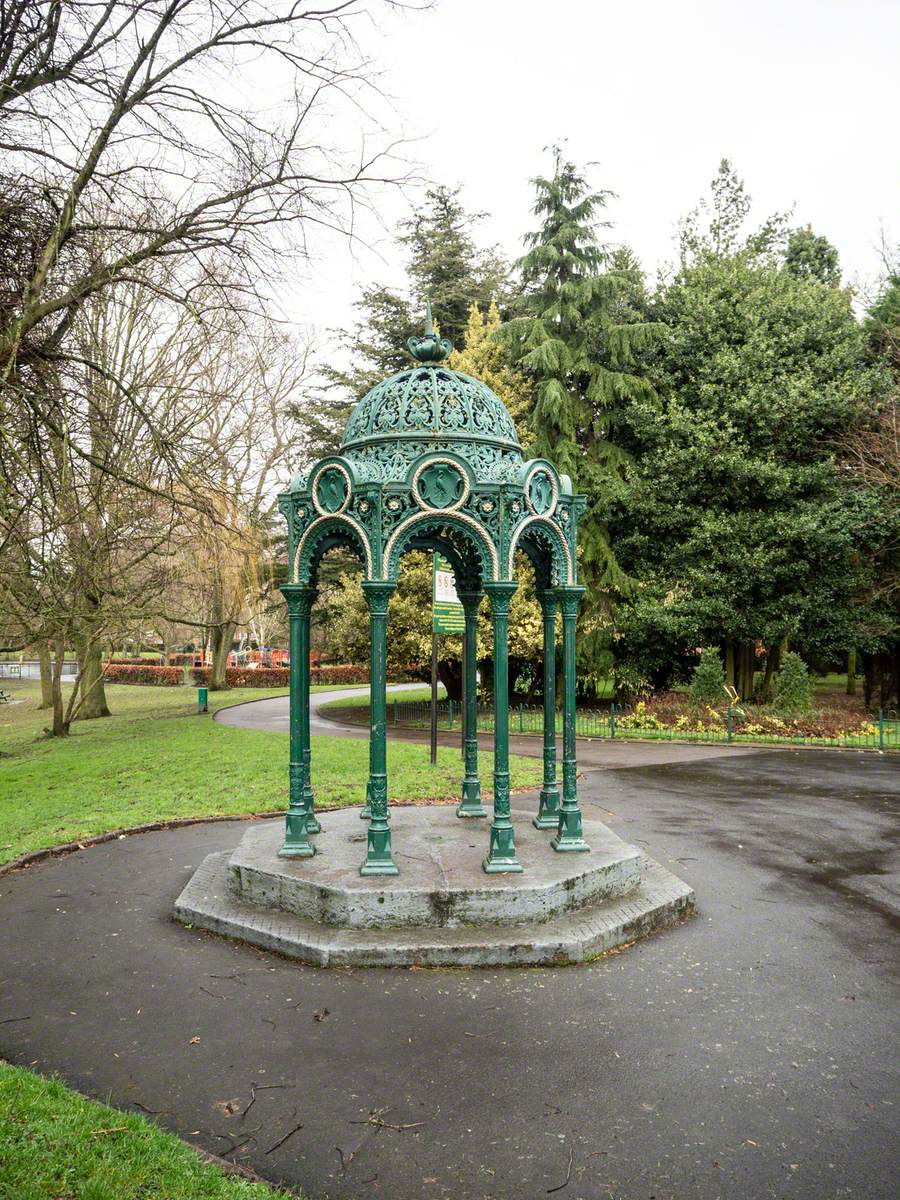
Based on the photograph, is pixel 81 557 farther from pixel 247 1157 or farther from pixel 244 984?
pixel 247 1157

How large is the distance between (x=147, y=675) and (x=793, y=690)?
36710mm

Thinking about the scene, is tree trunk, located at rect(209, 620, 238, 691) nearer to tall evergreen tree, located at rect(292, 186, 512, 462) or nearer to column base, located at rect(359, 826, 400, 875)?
tall evergreen tree, located at rect(292, 186, 512, 462)

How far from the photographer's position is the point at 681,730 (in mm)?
20109

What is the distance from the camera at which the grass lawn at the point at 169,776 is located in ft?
35.3

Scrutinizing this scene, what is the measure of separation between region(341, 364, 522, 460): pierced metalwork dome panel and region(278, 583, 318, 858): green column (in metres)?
1.46

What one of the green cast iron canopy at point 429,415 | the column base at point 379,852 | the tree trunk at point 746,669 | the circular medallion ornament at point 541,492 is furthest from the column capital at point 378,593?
the tree trunk at point 746,669

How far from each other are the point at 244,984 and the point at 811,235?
34.3 metres

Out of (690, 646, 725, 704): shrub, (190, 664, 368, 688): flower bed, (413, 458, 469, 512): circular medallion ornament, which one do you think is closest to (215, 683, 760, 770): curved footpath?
(690, 646, 725, 704): shrub

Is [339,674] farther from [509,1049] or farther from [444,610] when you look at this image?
[509,1049]

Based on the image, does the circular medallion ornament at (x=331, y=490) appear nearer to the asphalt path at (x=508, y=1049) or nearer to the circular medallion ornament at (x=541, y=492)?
the circular medallion ornament at (x=541, y=492)

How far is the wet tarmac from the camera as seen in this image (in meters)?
3.62

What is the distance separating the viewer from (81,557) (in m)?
14.2

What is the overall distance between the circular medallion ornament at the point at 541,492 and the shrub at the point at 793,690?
1543 cm

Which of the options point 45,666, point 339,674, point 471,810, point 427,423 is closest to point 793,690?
point 471,810
